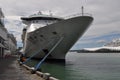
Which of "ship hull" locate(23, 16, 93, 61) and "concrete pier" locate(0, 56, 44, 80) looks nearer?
"concrete pier" locate(0, 56, 44, 80)

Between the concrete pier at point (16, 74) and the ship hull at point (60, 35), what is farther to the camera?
the ship hull at point (60, 35)

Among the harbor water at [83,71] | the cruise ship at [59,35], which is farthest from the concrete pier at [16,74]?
the cruise ship at [59,35]

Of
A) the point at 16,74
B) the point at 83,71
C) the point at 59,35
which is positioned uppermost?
the point at 59,35

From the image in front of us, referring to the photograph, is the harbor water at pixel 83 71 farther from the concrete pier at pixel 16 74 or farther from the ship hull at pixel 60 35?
the concrete pier at pixel 16 74

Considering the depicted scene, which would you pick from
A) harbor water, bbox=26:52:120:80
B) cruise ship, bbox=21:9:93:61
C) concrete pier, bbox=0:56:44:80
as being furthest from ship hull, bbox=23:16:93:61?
concrete pier, bbox=0:56:44:80

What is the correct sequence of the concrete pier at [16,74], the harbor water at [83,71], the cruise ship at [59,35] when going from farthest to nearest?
the cruise ship at [59,35]
the harbor water at [83,71]
the concrete pier at [16,74]

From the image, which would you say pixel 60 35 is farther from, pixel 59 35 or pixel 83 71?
pixel 83 71

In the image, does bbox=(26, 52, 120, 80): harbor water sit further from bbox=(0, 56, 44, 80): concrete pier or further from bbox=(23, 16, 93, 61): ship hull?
bbox=(0, 56, 44, 80): concrete pier

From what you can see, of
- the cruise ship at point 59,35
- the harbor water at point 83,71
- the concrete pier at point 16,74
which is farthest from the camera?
the cruise ship at point 59,35

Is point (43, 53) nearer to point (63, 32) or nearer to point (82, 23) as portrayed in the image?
point (63, 32)

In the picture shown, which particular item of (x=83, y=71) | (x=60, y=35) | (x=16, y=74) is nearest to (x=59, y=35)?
(x=60, y=35)

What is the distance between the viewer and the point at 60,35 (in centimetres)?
3027

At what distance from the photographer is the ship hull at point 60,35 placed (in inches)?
1141

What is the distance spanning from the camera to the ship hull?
28984 mm
